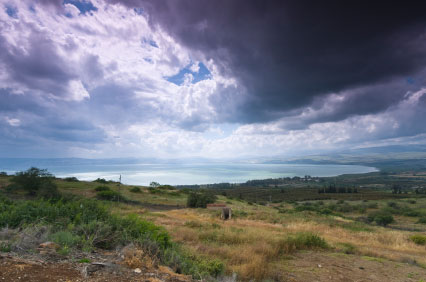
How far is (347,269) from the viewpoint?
280 inches

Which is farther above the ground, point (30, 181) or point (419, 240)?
point (30, 181)

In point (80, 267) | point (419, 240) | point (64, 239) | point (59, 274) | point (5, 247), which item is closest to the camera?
point (59, 274)

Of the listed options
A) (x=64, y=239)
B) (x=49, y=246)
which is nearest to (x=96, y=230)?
(x=64, y=239)

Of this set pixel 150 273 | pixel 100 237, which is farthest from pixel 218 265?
pixel 100 237

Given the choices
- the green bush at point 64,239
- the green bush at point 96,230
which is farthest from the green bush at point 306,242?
the green bush at point 64,239

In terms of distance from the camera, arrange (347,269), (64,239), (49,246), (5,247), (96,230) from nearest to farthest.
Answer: (5,247) → (49,246) → (64,239) → (96,230) → (347,269)

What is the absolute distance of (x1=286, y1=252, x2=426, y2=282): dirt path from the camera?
251 inches

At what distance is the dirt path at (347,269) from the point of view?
6.39m

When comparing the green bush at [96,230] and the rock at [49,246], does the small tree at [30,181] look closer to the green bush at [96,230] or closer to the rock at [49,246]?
the green bush at [96,230]

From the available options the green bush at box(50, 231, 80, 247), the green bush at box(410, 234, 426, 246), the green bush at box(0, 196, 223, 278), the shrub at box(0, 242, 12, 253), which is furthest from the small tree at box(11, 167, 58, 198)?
the green bush at box(410, 234, 426, 246)

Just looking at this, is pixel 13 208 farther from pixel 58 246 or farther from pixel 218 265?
pixel 218 265

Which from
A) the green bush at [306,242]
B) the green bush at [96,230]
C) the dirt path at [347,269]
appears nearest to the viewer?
the green bush at [96,230]

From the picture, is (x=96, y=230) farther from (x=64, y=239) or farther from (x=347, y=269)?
(x=347, y=269)

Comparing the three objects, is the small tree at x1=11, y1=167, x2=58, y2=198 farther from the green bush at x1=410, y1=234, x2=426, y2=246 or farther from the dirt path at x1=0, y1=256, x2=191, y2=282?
the green bush at x1=410, y1=234, x2=426, y2=246
